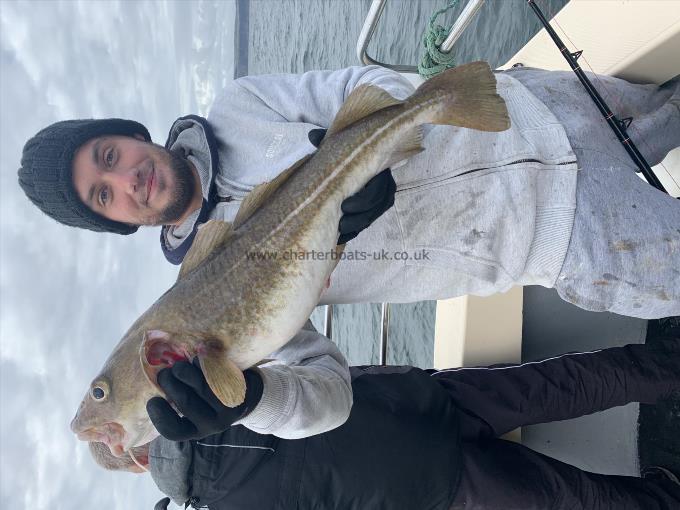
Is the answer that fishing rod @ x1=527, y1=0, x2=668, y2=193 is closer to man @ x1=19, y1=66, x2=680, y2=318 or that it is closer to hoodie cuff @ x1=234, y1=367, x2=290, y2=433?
man @ x1=19, y1=66, x2=680, y2=318

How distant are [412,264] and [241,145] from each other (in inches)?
54.3

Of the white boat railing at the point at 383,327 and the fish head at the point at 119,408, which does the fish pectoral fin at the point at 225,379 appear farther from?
the white boat railing at the point at 383,327

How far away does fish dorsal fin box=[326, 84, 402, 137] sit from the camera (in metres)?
2.69

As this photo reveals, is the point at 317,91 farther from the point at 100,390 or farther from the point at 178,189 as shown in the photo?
the point at 100,390

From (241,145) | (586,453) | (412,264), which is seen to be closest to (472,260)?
(412,264)

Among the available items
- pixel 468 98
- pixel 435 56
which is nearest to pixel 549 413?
pixel 468 98

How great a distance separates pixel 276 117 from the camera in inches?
127

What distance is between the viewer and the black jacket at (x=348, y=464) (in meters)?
2.72

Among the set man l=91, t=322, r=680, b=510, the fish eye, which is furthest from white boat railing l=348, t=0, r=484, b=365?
the fish eye

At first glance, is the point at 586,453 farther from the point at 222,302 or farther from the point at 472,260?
the point at 222,302

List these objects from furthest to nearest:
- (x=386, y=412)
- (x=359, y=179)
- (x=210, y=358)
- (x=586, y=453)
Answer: (x=586, y=453) → (x=386, y=412) → (x=359, y=179) → (x=210, y=358)

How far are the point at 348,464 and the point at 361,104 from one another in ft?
6.85

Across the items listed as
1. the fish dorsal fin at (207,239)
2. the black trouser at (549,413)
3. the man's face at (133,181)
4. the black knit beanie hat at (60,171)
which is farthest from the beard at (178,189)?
the black trouser at (549,413)

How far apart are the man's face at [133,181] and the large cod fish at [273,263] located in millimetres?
931
